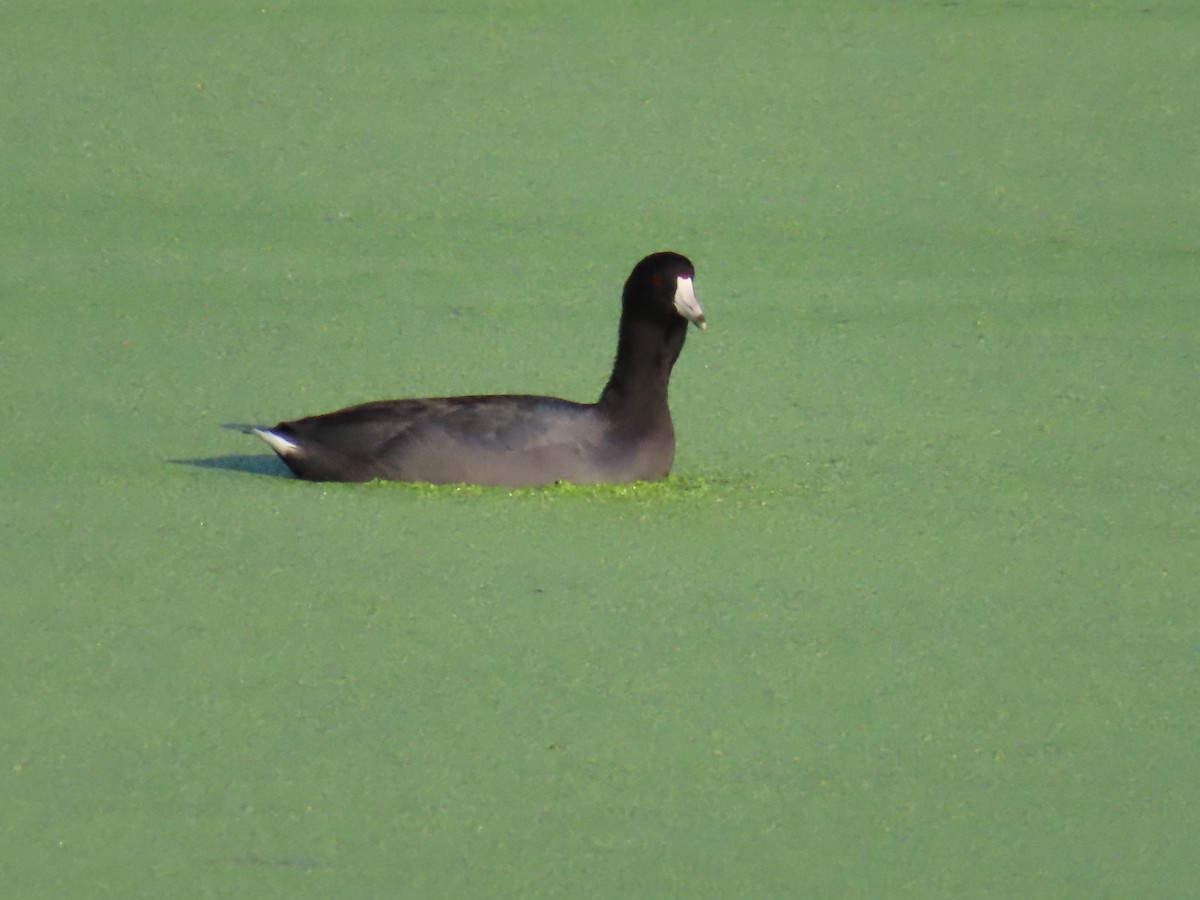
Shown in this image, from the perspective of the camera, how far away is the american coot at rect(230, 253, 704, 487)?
407 centimetres

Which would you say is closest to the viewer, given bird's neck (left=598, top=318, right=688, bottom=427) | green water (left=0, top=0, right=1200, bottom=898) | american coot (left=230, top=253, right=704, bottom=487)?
green water (left=0, top=0, right=1200, bottom=898)

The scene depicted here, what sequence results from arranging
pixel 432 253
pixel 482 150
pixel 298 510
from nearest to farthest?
pixel 298 510 → pixel 432 253 → pixel 482 150

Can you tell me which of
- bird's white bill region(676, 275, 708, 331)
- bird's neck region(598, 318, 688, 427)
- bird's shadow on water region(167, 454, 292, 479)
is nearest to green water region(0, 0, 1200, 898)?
bird's shadow on water region(167, 454, 292, 479)

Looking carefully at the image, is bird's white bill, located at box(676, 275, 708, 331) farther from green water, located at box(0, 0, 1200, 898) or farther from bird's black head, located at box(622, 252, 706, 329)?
green water, located at box(0, 0, 1200, 898)

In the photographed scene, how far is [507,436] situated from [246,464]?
56cm

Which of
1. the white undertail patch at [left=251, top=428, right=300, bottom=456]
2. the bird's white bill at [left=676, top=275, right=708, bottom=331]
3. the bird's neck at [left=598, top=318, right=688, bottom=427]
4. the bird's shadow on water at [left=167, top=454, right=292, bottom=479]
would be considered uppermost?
the bird's white bill at [left=676, top=275, right=708, bottom=331]

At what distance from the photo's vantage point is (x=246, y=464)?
14.2 ft

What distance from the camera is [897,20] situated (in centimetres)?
657

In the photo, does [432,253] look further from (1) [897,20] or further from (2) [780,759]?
(2) [780,759]

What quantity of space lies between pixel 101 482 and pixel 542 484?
0.77m

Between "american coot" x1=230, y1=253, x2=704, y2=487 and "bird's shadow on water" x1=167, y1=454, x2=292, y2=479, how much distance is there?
0.24 ft

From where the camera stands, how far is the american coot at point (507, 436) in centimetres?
407

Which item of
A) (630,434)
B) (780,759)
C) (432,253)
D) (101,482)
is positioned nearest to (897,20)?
(432,253)

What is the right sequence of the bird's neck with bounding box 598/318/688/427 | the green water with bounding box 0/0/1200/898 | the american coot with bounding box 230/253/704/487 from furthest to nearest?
the bird's neck with bounding box 598/318/688/427
the american coot with bounding box 230/253/704/487
the green water with bounding box 0/0/1200/898
